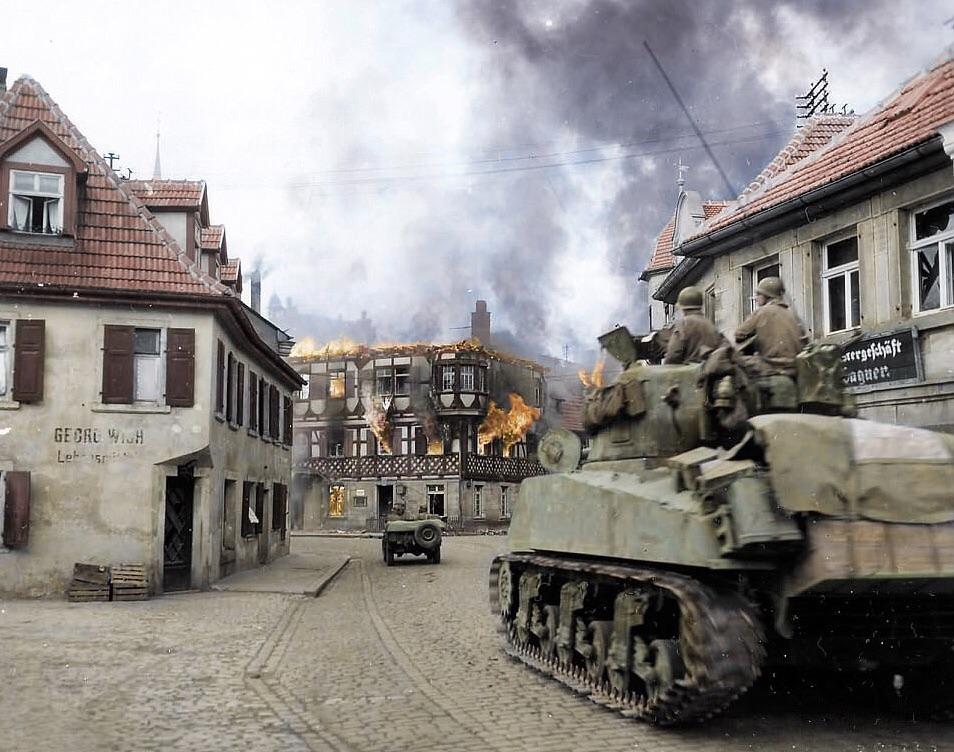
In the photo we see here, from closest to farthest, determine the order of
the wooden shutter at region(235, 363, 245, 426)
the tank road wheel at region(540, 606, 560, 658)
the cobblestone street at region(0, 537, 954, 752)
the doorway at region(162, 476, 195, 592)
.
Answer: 1. the cobblestone street at region(0, 537, 954, 752)
2. the tank road wheel at region(540, 606, 560, 658)
3. the doorway at region(162, 476, 195, 592)
4. the wooden shutter at region(235, 363, 245, 426)

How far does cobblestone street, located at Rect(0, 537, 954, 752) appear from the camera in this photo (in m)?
7.05

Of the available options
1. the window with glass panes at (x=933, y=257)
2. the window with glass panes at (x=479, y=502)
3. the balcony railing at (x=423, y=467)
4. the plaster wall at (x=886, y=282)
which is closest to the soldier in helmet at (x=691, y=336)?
the plaster wall at (x=886, y=282)

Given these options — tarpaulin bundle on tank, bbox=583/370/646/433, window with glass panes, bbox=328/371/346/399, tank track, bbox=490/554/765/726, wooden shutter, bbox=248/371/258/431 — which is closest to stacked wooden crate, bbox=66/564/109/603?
wooden shutter, bbox=248/371/258/431

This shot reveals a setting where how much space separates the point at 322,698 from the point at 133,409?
1054 cm

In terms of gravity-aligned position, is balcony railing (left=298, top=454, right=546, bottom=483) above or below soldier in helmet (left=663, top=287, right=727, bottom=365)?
below

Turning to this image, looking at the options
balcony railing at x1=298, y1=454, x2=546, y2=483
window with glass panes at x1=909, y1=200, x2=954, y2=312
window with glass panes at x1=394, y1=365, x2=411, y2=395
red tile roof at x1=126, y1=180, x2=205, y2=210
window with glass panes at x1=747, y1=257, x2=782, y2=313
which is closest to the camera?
window with glass panes at x1=909, y1=200, x2=954, y2=312

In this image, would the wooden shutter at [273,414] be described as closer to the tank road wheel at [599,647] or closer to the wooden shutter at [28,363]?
the wooden shutter at [28,363]

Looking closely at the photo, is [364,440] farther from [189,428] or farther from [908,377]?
[908,377]

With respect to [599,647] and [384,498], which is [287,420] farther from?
[384,498]

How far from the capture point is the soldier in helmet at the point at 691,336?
9.01 meters

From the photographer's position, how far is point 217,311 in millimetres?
18656

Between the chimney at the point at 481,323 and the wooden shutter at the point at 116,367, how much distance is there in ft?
136

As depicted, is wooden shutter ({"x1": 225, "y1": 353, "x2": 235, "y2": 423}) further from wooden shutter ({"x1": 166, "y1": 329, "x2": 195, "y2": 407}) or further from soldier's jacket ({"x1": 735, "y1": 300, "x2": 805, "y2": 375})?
soldier's jacket ({"x1": 735, "y1": 300, "x2": 805, "y2": 375})

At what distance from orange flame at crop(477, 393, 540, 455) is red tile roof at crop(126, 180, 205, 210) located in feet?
112
